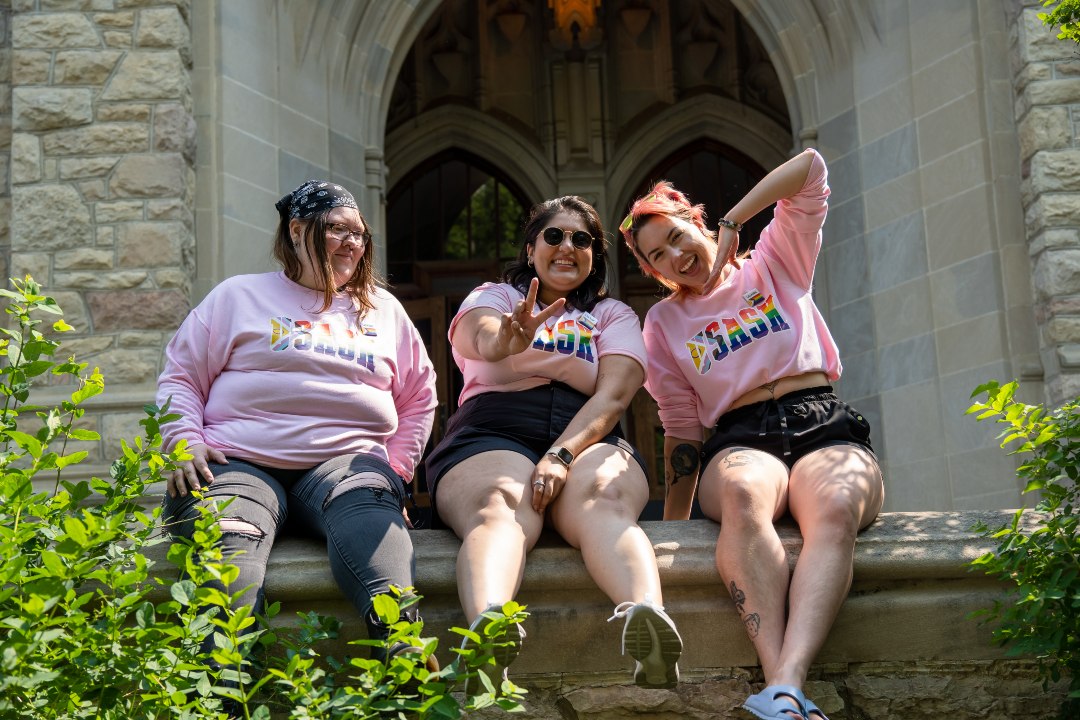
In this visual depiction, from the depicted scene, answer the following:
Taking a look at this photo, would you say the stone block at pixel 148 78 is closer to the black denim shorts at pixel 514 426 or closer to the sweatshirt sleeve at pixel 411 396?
the sweatshirt sleeve at pixel 411 396

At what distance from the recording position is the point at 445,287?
1015cm

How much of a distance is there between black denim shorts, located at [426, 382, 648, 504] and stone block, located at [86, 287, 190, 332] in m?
3.06

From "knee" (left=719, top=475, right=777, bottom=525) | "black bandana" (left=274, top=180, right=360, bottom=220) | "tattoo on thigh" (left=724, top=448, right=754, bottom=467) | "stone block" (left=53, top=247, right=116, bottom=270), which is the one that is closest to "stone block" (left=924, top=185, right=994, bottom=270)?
"tattoo on thigh" (left=724, top=448, right=754, bottom=467)

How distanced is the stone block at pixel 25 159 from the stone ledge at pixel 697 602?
3.82 m

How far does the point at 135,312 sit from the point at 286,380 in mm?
3087

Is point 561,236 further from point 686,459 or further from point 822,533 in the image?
point 822,533

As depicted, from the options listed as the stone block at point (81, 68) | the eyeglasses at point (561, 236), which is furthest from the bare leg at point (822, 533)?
the stone block at point (81, 68)

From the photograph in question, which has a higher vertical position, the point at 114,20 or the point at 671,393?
the point at 114,20

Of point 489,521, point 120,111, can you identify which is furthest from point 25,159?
point 489,521

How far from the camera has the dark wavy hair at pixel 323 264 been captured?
12.2 feet

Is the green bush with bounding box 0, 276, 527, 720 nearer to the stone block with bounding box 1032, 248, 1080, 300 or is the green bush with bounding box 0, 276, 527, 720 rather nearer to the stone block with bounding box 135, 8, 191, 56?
the stone block with bounding box 135, 8, 191, 56

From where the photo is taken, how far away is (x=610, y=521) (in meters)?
3.29

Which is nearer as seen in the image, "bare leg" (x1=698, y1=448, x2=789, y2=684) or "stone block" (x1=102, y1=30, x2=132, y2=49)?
"bare leg" (x1=698, y1=448, x2=789, y2=684)

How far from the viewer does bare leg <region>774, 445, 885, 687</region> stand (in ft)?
10.2
